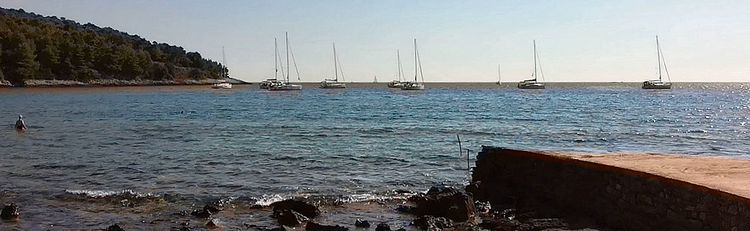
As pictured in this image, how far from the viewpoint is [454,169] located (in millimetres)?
26094

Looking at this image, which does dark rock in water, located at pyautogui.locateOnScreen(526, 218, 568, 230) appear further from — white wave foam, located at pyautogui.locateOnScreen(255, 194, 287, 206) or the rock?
white wave foam, located at pyautogui.locateOnScreen(255, 194, 287, 206)

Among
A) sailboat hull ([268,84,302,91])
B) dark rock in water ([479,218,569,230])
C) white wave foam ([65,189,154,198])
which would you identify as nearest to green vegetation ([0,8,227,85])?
sailboat hull ([268,84,302,91])

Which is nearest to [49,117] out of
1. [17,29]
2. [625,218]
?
[625,218]

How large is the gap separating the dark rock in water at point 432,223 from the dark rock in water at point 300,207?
256 centimetres

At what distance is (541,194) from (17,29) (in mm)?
171713

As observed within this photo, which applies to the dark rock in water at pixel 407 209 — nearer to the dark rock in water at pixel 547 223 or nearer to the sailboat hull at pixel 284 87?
the dark rock in water at pixel 547 223

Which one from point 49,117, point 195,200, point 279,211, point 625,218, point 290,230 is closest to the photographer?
point 625,218

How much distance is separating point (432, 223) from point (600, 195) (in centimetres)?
349

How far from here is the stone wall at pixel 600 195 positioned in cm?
1163

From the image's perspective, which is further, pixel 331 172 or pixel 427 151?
pixel 427 151

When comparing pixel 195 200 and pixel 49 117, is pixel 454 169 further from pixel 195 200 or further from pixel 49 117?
pixel 49 117

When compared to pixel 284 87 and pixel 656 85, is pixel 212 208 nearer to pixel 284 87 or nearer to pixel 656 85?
pixel 284 87

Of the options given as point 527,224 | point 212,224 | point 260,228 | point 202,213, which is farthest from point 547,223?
point 202,213

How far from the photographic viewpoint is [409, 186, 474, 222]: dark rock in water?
1588cm
